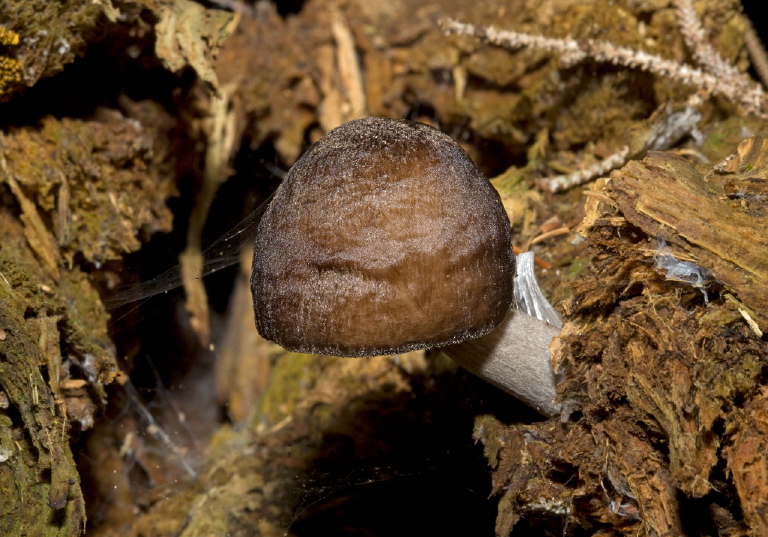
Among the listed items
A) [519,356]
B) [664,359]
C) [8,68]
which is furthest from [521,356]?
[8,68]

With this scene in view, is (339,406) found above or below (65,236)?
below

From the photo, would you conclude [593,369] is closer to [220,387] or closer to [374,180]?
[374,180]

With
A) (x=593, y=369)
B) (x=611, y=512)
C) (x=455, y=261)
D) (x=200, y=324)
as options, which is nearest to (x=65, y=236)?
(x=200, y=324)

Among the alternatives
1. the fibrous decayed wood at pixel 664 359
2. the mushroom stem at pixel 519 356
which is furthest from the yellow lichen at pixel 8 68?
the fibrous decayed wood at pixel 664 359

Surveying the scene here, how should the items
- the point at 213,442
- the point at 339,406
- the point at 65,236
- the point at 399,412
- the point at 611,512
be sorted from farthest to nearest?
the point at 213,442 → the point at 339,406 → the point at 399,412 → the point at 65,236 → the point at 611,512

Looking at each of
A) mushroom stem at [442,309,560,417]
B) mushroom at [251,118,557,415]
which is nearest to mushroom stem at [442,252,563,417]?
mushroom stem at [442,309,560,417]

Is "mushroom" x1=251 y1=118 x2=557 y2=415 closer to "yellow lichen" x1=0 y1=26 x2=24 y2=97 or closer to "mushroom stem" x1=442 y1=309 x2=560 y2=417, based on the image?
"mushroom stem" x1=442 y1=309 x2=560 y2=417

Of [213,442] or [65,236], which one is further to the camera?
[213,442]

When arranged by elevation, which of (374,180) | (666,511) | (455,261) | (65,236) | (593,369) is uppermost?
(374,180)
